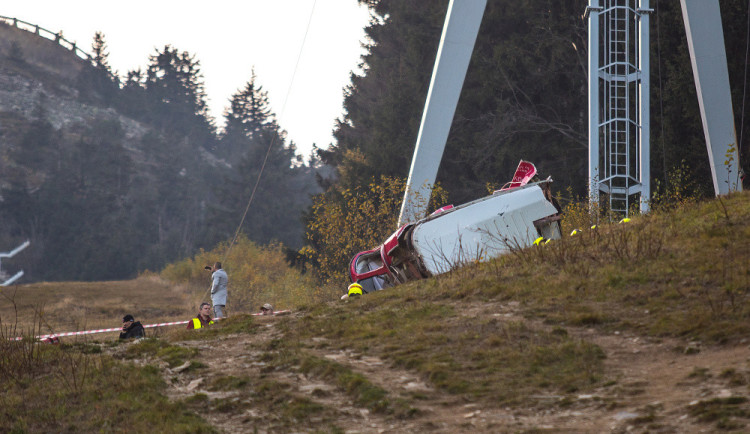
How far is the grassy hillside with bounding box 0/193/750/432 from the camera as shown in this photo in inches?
195

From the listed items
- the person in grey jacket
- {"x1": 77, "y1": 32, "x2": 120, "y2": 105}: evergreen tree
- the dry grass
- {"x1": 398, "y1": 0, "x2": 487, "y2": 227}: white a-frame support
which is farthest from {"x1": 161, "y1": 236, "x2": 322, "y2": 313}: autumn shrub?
{"x1": 77, "y1": 32, "x2": 120, "y2": 105}: evergreen tree

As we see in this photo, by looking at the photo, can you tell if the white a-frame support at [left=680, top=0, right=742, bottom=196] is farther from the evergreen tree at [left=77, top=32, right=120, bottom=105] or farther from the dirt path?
the evergreen tree at [left=77, top=32, right=120, bottom=105]

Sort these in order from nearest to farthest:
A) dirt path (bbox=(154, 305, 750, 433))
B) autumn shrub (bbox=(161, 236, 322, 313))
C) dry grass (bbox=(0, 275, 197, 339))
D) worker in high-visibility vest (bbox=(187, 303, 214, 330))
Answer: dirt path (bbox=(154, 305, 750, 433))
worker in high-visibility vest (bbox=(187, 303, 214, 330))
dry grass (bbox=(0, 275, 197, 339))
autumn shrub (bbox=(161, 236, 322, 313))

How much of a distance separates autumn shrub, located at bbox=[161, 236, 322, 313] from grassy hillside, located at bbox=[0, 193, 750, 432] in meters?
18.5

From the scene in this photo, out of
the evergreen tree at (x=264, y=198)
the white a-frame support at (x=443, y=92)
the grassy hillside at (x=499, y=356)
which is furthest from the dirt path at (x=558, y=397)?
the evergreen tree at (x=264, y=198)

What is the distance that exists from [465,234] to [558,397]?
6799 mm

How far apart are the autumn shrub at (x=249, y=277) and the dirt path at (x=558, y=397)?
20309mm

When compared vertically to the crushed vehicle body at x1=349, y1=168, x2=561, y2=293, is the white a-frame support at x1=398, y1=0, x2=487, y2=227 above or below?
above

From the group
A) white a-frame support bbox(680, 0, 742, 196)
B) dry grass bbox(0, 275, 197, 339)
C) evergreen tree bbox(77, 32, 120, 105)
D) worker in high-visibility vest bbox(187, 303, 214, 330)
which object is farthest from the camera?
evergreen tree bbox(77, 32, 120, 105)

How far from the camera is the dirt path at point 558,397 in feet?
15.1

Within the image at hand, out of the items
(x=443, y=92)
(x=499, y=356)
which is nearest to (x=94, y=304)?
(x=443, y=92)

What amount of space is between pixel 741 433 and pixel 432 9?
34.7 metres

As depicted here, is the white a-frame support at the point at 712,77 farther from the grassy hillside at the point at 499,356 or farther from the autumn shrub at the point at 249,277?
the autumn shrub at the point at 249,277

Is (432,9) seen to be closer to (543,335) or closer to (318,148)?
(318,148)
